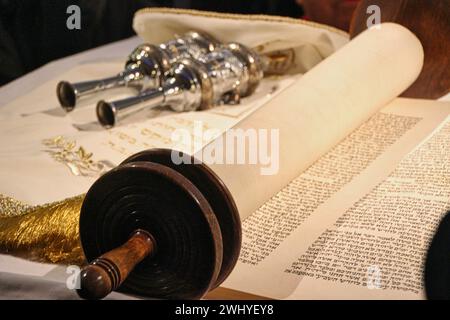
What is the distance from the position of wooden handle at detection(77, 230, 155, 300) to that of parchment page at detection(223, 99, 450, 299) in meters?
0.12

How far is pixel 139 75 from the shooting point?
1.36 meters

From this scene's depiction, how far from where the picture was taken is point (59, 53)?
1607mm

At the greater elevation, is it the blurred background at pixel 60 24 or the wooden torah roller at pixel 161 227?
the wooden torah roller at pixel 161 227

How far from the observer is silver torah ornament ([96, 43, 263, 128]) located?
1.21 m

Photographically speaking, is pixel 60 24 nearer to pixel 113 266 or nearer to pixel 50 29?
pixel 50 29

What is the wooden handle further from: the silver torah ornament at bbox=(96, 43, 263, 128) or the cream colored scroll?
the silver torah ornament at bbox=(96, 43, 263, 128)

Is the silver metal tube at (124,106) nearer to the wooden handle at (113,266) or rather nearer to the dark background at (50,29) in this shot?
the dark background at (50,29)

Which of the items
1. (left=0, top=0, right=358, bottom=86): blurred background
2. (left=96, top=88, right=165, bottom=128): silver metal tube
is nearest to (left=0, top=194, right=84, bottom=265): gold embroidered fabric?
(left=96, top=88, right=165, bottom=128): silver metal tube

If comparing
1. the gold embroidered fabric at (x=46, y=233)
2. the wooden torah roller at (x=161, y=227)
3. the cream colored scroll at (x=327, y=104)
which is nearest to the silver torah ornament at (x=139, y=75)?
the cream colored scroll at (x=327, y=104)

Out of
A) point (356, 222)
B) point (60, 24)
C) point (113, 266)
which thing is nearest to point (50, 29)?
point (60, 24)

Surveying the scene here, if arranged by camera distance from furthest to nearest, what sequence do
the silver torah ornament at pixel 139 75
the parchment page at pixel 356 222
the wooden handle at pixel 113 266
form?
the silver torah ornament at pixel 139 75 < the parchment page at pixel 356 222 < the wooden handle at pixel 113 266

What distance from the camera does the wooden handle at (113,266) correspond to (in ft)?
1.93

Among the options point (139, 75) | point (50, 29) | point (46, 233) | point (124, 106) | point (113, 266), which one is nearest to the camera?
point (113, 266)

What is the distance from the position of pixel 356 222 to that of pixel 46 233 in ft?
1.17
